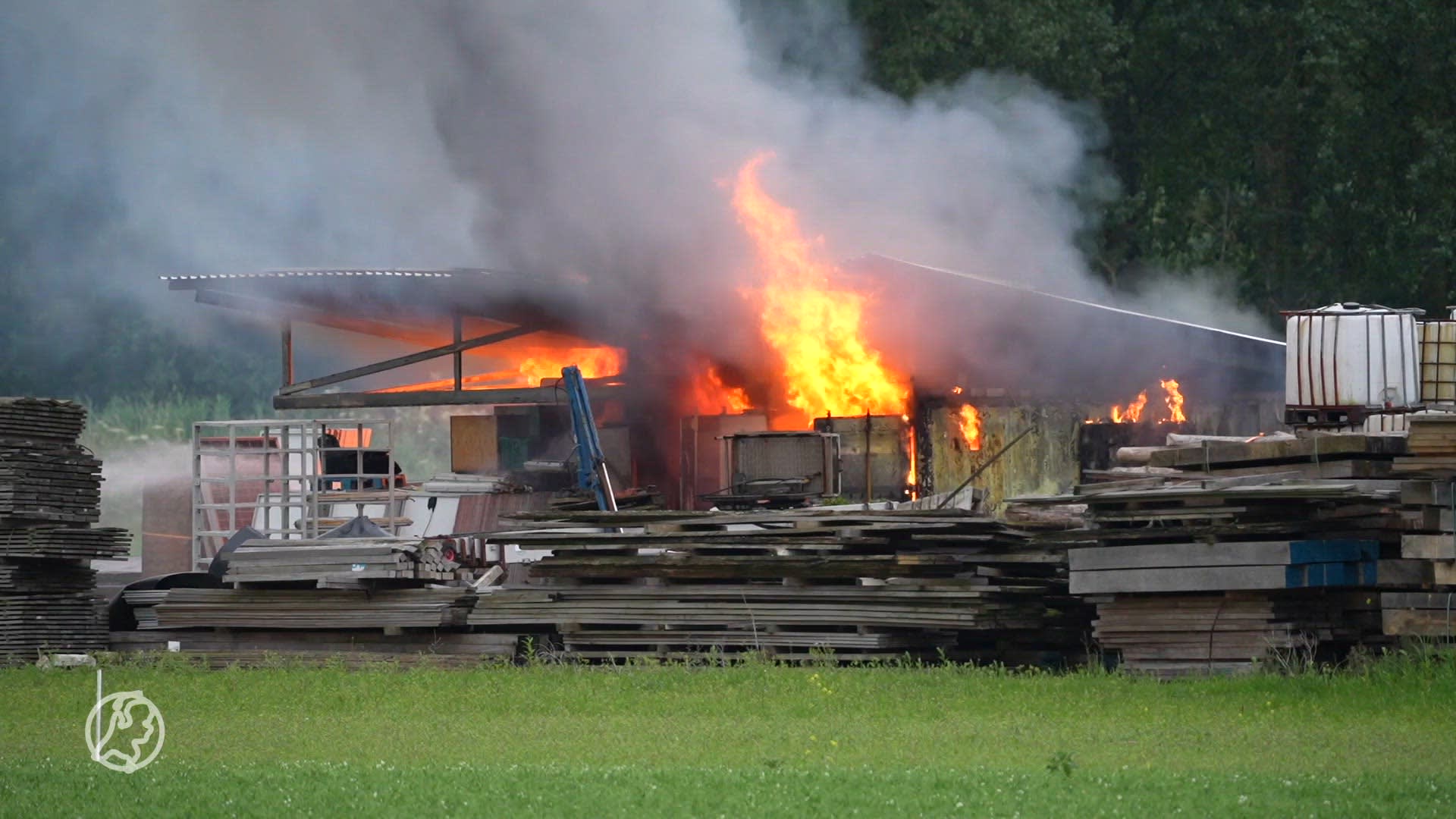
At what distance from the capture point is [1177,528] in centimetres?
1661

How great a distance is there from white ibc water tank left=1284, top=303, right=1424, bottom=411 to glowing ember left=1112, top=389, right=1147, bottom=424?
6402 mm

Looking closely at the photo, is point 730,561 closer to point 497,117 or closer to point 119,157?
point 497,117

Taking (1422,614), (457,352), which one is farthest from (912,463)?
(1422,614)

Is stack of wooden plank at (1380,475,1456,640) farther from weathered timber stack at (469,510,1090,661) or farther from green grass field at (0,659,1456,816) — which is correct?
weathered timber stack at (469,510,1090,661)

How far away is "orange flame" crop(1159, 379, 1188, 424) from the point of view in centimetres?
2488

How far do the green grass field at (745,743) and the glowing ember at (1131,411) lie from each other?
865cm

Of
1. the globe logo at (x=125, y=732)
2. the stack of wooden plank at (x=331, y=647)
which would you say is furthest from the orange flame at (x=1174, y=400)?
the globe logo at (x=125, y=732)

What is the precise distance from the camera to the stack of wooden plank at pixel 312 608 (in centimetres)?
1961

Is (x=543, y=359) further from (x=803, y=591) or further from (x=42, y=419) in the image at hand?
(x=803, y=591)

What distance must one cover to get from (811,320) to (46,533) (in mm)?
9431

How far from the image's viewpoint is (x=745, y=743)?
1320 centimetres

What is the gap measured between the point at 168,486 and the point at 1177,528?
14996 millimetres

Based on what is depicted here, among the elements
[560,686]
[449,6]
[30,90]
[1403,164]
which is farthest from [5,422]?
[1403,164]

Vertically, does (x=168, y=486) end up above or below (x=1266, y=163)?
below
